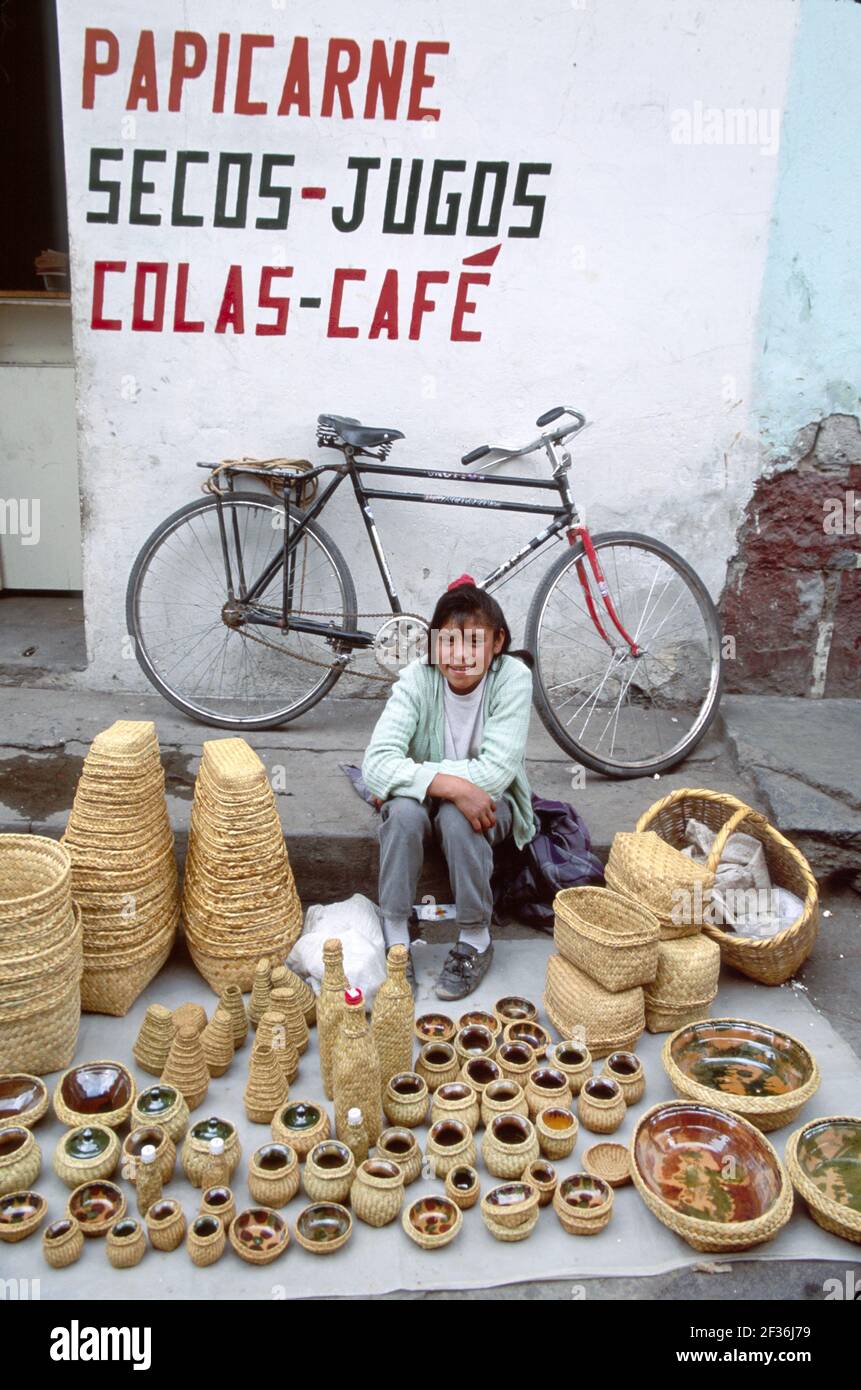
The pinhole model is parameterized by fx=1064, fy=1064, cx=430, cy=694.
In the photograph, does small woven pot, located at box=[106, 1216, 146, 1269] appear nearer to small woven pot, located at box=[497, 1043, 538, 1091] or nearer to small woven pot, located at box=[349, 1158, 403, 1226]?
small woven pot, located at box=[349, 1158, 403, 1226]

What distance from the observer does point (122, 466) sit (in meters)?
4.39

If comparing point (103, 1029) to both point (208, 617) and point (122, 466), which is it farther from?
point (122, 466)

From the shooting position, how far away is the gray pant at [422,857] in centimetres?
319

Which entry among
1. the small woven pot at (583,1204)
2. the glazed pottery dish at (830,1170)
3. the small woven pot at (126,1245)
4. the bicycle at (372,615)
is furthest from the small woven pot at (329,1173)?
the bicycle at (372,615)

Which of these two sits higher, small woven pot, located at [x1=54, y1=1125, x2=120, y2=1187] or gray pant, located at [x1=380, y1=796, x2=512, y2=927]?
gray pant, located at [x1=380, y1=796, x2=512, y2=927]

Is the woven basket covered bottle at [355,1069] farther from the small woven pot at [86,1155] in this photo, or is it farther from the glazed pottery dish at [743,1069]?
the glazed pottery dish at [743,1069]

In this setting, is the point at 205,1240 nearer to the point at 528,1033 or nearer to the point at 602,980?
the point at 528,1033

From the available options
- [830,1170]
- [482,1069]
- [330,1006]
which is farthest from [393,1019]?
[830,1170]

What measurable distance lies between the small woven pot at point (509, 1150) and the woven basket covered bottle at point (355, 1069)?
0.29 metres

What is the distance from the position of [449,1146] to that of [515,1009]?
63cm

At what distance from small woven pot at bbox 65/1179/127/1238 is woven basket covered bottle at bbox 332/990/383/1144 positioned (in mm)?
516

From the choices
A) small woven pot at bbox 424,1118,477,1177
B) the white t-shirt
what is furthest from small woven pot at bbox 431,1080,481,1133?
the white t-shirt

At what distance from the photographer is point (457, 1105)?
2.60 meters

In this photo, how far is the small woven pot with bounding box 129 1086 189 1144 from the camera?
8.19ft
